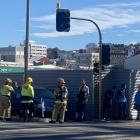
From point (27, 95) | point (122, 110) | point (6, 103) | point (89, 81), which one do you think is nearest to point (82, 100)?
point (89, 81)

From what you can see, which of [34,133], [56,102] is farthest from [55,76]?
[34,133]

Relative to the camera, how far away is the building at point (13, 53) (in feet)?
306

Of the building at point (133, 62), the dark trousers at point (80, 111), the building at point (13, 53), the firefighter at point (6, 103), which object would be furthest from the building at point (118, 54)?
the firefighter at point (6, 103)

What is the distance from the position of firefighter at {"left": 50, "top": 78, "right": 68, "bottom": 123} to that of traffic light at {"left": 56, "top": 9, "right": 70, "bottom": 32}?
4.28 m

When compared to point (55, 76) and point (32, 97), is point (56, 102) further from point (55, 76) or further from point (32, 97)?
point (55, 76)

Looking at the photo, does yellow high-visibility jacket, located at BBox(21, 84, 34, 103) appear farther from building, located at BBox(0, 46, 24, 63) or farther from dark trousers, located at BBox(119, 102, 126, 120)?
building, located at BBox(0, 46, 24, 63)

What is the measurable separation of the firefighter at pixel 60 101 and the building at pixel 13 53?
63.3 metres

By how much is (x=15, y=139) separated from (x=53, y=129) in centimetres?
426

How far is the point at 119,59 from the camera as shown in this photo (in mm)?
87188

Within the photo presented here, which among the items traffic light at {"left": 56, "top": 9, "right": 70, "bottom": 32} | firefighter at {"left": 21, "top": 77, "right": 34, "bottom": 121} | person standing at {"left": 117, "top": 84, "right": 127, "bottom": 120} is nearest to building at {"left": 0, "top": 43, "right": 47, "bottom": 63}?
traffic light at {"left": 56, "top": 9, "right": 70, "bottom": 32}

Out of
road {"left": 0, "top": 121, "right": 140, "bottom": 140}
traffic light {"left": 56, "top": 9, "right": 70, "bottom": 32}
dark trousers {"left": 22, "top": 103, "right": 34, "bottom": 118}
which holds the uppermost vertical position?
traffic light {"left": 56, "top": 9, "right": 70, "bottom": 32}

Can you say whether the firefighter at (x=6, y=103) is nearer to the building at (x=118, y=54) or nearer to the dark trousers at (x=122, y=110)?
the dark trousers at (x=122, y=110)

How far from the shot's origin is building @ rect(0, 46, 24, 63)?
93312 mm

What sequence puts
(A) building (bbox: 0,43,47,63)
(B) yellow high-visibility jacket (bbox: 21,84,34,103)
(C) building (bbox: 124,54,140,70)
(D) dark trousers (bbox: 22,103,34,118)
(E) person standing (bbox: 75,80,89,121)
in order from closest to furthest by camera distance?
(B) yellow high-visibility jacket (bbox: 21,84,34,103), (D) dark trousers (bbox: 22,103,34,118), (E) person standing (bbox: 75,80,89,121), (C) building (bbox: 124,54,140,70), (A) building (bbox: 0,43,47,63)
